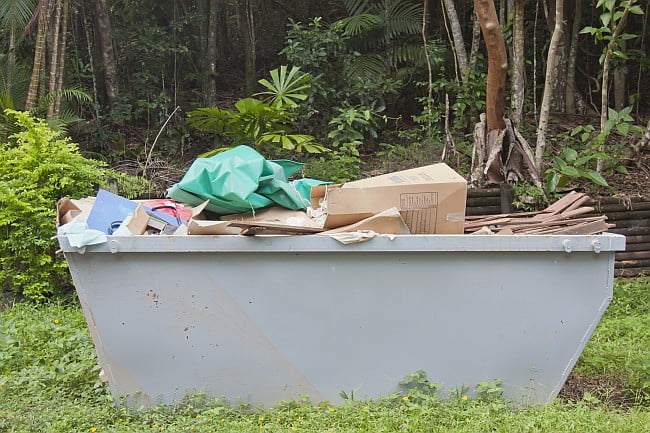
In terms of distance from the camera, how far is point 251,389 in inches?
121

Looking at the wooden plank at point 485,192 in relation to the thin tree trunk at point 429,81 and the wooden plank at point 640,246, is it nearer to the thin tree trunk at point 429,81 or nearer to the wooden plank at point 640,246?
the wooden plank at point 640,246

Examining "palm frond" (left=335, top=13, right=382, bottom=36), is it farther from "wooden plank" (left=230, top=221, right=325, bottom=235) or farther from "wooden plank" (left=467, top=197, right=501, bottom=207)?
"wooden plank" (left=230, top=221, right=325, bottom=235)

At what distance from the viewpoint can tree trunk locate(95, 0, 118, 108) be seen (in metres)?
8.04

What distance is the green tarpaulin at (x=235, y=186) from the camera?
122 inches

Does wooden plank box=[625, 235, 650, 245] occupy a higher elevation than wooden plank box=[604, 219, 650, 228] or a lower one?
lower

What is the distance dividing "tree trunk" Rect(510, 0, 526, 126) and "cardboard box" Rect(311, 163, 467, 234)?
3.54m

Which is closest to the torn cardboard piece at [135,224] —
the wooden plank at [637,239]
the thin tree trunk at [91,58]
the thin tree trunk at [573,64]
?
the wooden plank at [637,239]

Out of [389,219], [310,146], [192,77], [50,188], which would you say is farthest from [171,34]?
[389,219]

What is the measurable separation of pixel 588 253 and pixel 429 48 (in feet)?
17.2

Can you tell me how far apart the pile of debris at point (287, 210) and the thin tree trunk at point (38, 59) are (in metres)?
3.80

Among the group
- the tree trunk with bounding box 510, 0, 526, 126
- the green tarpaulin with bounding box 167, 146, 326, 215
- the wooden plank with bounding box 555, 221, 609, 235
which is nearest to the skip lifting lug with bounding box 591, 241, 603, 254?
the wooden plank with bounding box 555, 221, 609, 235

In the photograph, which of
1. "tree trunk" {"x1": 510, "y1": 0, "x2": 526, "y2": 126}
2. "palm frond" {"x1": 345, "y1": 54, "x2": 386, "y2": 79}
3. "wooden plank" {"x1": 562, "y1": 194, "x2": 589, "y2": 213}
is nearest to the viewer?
"wooden plank" {"x1": 562, "y1": 194, "x2": 589, "y2": 213}

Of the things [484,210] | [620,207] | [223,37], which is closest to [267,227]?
[484,210]

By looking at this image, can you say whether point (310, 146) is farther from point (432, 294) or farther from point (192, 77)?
point (432, 294)
